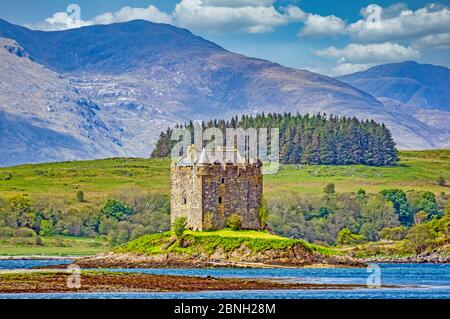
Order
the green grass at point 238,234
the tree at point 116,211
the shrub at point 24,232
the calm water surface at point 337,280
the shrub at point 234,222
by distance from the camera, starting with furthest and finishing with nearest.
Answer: the tree at point 116,211 < the shrub at point 24,232 < the shrub at point 234,222 < the green grass at point 238,234 < the calm water surface at point 337,280

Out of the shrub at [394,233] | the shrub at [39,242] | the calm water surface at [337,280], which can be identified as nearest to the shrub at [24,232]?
the shrub at [39,242]

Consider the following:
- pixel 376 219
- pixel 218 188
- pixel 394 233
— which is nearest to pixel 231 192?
pixel 218 188

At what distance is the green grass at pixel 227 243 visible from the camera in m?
116

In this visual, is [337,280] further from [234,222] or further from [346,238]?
[346,238]

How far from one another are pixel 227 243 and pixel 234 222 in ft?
17.2

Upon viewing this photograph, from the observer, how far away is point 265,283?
88.1 meters

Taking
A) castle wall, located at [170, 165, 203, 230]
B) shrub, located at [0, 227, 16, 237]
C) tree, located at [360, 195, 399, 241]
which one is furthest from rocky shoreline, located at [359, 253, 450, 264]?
shrub, located at [0, 227, 16, 237]

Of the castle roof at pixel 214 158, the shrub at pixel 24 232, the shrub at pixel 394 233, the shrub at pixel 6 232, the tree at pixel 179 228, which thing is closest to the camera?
the tree at pixel 179 228

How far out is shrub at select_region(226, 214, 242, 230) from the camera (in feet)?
400

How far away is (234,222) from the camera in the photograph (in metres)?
122

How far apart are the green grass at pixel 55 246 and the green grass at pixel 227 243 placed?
40.1 metres

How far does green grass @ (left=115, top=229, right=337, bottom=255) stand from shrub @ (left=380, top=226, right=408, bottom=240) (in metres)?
55.7

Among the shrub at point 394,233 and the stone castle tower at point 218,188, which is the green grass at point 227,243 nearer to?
the stone castle tower at point 218,188

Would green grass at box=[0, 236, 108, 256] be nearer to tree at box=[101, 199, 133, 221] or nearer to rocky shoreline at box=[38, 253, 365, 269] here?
tree at box=[101, 199, 133, 221]
